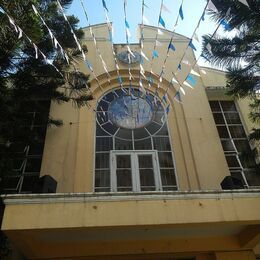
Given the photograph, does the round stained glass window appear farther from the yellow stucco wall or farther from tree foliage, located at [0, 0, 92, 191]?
tree foliage, located at [0, 0, 92, 191]

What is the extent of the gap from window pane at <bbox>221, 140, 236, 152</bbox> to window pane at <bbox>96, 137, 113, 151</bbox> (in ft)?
9.76

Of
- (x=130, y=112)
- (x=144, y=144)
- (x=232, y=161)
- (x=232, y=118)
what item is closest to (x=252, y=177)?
(x=232, y=161)

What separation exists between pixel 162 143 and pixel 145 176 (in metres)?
1.18

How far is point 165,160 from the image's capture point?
7.68 meters

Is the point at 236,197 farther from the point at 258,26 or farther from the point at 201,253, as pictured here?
the point at 258,26

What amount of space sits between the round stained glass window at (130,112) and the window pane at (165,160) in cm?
106

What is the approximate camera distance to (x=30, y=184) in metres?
7.40

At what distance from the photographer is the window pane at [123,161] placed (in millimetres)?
7434

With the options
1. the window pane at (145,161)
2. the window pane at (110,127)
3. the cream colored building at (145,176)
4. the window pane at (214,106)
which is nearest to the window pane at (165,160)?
the cream colored building at (145,176)

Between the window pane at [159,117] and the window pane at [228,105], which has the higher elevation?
the window pane at [228,105]

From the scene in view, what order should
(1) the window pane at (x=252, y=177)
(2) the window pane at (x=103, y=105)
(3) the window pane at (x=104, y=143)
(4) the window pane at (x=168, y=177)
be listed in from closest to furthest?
1. (4) the window pane at (x=168, y=177)
2. (1) the window pane at (x=252, y=177)
3. (3) the window pane at (x=104, y=143)
4. (2) the window pane at (x=103, y=105)

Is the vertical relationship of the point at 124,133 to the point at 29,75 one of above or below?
below

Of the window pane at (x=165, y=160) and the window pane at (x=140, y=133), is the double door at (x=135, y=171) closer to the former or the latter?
the window pane at (x=165, y=160)

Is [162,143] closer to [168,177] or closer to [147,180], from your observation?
[168,177]
